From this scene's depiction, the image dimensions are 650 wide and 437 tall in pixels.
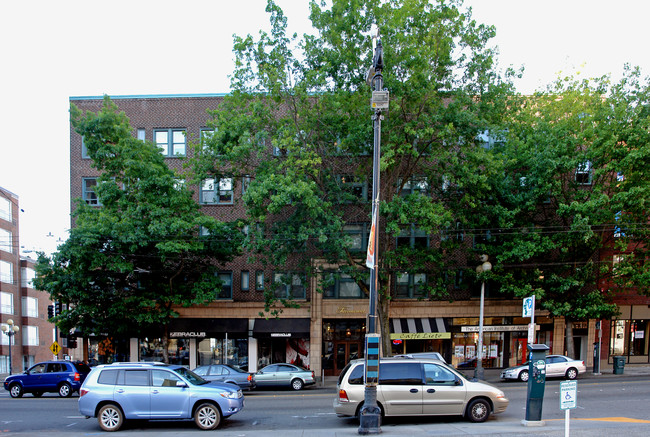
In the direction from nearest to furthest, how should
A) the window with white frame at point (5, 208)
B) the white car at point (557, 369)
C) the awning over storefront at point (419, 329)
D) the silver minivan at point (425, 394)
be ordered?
the silver minivan at point (425, 394) < the white car at point (557, 369) < the awning over storefront at point (419, 329) < the window with white frame at point (5, 208)

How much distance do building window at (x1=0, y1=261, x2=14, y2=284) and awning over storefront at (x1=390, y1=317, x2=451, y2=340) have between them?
39246 mm

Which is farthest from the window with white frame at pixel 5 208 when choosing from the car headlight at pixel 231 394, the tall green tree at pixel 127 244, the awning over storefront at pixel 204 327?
the car headlight at pixel 231 394

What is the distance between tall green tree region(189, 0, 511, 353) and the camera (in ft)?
67.1

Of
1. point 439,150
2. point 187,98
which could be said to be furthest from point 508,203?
point 187,98

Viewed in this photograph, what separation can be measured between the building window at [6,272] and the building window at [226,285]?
30.5 meters

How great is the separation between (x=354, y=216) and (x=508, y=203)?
8147mm

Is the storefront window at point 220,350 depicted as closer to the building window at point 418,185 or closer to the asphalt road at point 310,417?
the asphalt road at point 310,417

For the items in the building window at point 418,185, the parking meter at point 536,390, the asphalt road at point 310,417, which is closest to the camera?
the parking meter at point 536,390

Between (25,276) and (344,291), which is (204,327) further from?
(25,276)

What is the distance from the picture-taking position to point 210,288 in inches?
995

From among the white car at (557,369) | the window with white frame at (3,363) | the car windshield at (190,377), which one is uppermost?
the car windshield at (190,377)

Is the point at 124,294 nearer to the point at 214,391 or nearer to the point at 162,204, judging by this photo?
the point at 162,204

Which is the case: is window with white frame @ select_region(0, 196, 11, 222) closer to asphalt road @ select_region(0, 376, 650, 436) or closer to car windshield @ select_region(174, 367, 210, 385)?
asphalt road @ select_region(0, 376, 650, 436)

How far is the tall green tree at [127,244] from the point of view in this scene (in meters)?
22.5
